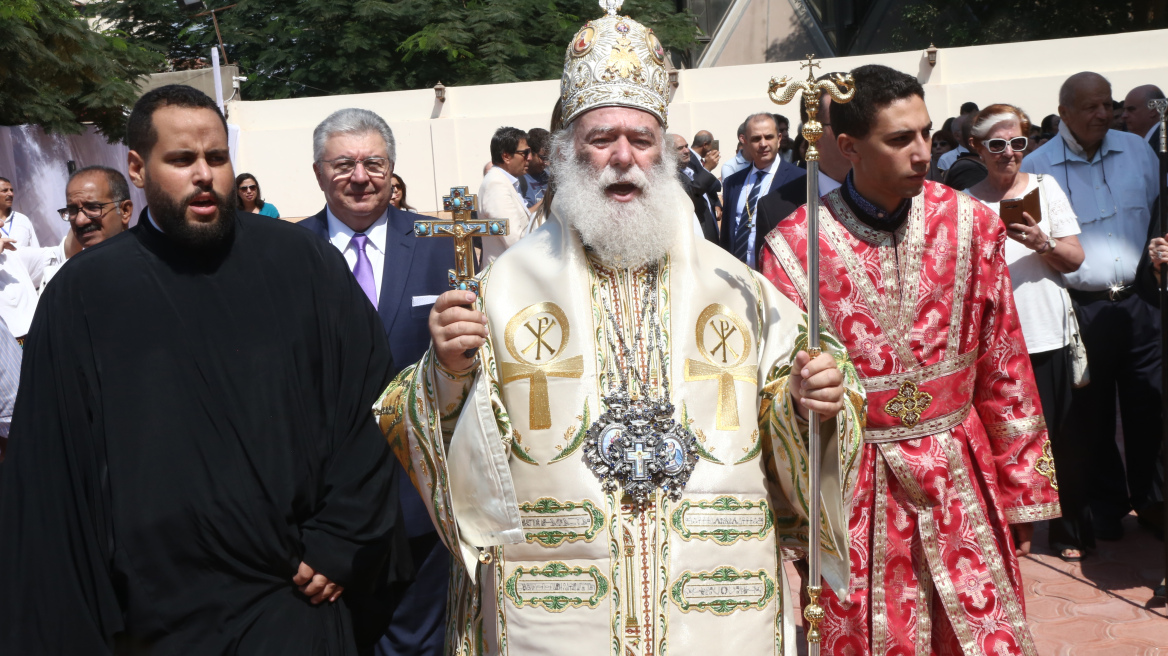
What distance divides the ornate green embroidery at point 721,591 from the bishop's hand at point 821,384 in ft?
1.66

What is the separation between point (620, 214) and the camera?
123 inches

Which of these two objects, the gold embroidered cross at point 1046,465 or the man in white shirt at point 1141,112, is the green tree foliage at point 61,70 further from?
the gold embroidered cross at point 1046,465

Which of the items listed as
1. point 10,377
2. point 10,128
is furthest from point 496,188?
point 10,128

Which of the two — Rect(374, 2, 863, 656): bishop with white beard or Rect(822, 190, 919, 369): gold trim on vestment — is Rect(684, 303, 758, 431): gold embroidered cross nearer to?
Rect(374, 2, 863, 656): bishop with white beard

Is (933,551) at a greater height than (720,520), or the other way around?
(720,520)

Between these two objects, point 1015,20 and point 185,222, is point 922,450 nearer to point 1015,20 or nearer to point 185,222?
point 185,222

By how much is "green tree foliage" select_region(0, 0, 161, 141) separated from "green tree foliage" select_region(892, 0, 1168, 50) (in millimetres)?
18489

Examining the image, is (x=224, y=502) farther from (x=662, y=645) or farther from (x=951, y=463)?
(x=951, y=463)

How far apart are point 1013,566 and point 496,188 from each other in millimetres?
5389

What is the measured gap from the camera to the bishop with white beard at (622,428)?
2.93 meters

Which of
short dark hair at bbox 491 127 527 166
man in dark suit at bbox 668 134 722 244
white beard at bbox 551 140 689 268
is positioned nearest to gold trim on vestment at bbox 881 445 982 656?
white beard at bbox 551 140 689 268

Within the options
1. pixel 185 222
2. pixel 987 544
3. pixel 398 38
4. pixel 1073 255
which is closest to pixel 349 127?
pixel 185 222

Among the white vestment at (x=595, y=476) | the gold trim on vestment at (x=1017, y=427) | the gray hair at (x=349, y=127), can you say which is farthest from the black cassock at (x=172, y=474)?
the gold trim on vestment at (x=1017, y=427)

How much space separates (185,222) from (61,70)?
488 inches
